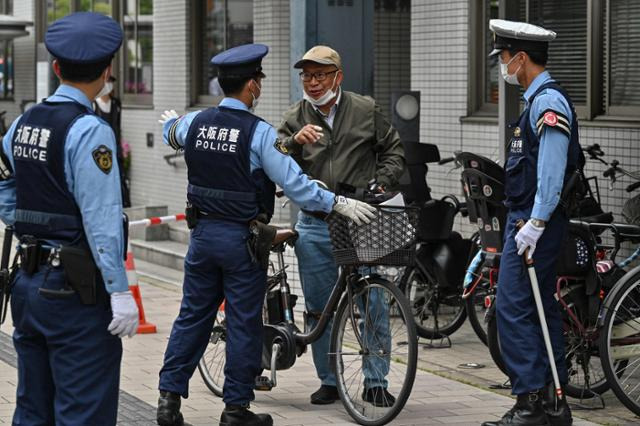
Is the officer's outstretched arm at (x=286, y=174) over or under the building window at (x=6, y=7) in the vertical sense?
under

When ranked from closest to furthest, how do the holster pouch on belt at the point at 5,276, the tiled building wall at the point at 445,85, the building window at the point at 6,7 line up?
1. the holster pouch on belt at the point at 5,276
2. the tiled building wall at the point at 445,85
3. the building window at the point at 6,7

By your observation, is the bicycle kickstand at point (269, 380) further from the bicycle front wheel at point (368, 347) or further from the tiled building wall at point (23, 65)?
the tiled building wall at point (23, 65)

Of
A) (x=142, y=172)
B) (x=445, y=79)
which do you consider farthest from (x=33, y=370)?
(x=142, y=172)

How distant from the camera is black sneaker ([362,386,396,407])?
752 cm

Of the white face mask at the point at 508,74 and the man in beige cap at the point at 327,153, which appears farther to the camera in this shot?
the man in beige cap at the point at 327,153

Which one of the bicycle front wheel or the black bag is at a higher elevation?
the black bag

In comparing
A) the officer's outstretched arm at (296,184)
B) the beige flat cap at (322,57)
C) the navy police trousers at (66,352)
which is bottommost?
the navy police trousers at (66,352)

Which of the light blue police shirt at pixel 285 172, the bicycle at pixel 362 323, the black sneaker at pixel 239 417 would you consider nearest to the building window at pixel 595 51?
the bicycle at pixel 362 323

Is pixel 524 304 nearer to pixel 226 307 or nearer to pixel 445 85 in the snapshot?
pixel 226 307

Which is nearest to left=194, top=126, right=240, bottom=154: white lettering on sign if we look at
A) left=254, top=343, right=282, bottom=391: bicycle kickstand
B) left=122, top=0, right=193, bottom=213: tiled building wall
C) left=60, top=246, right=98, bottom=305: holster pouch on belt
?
Result: left=254, top=343, right=282, bottom=391: bicycle kickstand

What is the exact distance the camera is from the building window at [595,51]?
10.5 meters

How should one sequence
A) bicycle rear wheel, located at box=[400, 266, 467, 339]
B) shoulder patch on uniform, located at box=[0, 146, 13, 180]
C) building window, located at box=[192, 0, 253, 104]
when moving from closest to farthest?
shoulder patch on uniform, located at box=[0, 146, 13, 180] → bicycle rear wheel, located at box=[400, 266, 467, 339] → building window, located at box=[192, 0, 253, 104]

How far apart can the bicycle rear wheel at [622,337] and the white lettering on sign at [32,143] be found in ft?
11.3

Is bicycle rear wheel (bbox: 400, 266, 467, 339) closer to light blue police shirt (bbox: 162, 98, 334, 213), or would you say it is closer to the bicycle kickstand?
the bicycle kickstand
